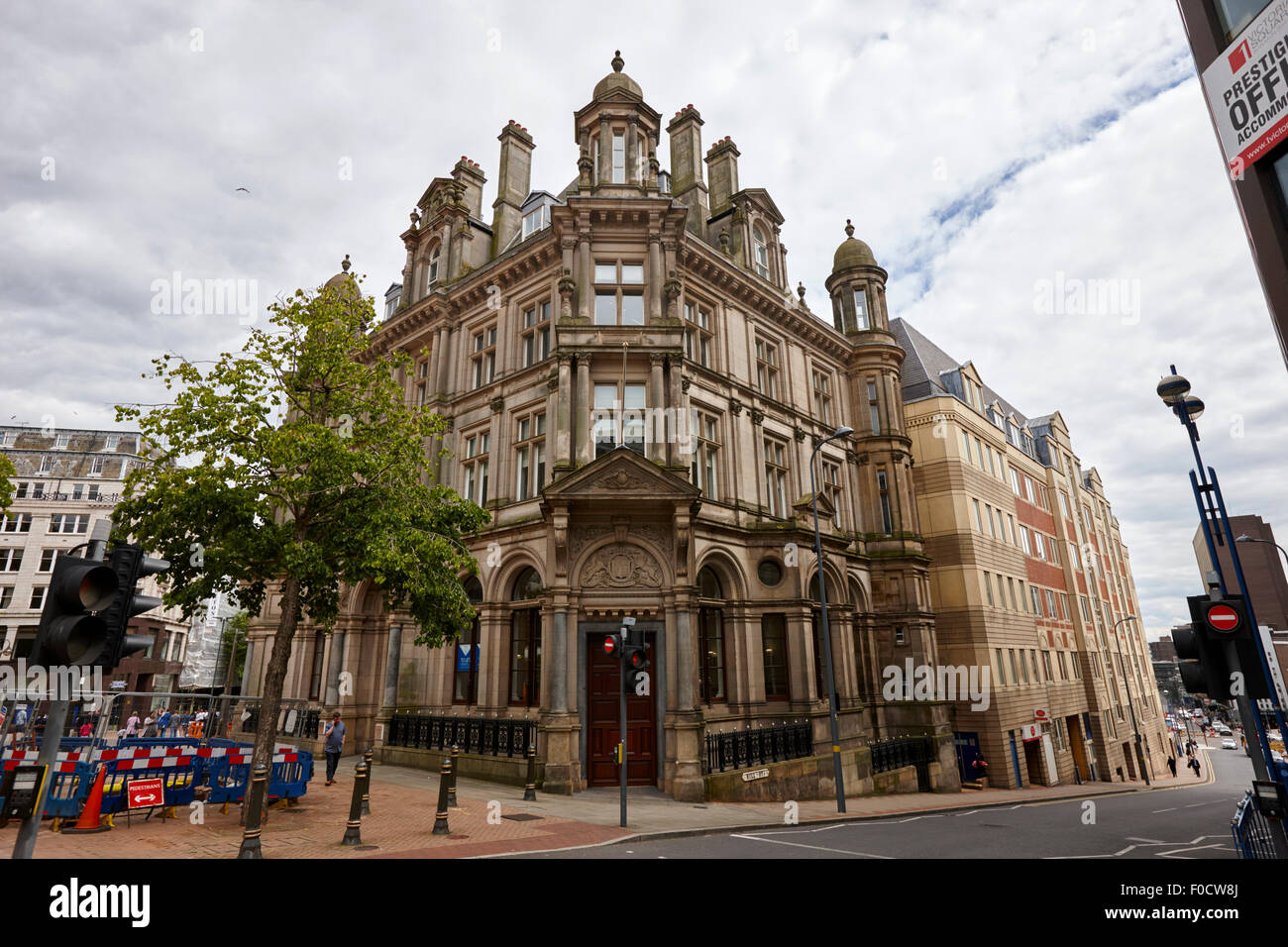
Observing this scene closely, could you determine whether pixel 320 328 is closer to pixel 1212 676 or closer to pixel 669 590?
pixel 669 590

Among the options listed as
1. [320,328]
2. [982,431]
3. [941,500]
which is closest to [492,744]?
[320,328]

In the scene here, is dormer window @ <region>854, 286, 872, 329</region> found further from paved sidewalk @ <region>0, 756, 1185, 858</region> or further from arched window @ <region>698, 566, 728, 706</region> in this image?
paved sidewalk @ <region>0, 756, 1185, 858</region>

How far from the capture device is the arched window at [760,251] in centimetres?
2760

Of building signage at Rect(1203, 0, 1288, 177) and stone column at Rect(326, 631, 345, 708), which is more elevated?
building signage at Rect(1203, 0, 1288, 177)

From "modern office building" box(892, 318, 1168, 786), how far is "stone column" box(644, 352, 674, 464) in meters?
18.9

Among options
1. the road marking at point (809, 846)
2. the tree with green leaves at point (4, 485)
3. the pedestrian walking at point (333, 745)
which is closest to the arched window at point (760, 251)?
the road marking at point (809, 846)

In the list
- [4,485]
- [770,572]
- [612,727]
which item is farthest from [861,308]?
[4,485]

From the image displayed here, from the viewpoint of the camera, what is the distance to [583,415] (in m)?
19.8

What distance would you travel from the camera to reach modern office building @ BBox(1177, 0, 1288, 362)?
10750 millimetres

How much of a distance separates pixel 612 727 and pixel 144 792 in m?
10.7

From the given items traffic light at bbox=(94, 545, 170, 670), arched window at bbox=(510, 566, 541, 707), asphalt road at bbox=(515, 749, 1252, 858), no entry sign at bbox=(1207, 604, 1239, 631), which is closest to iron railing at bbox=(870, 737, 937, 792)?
asphalt road at bbox=(515, 749, 1252, 858)

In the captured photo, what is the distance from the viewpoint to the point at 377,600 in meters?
26.4

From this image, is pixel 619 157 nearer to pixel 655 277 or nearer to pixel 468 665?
pixel 655 277
